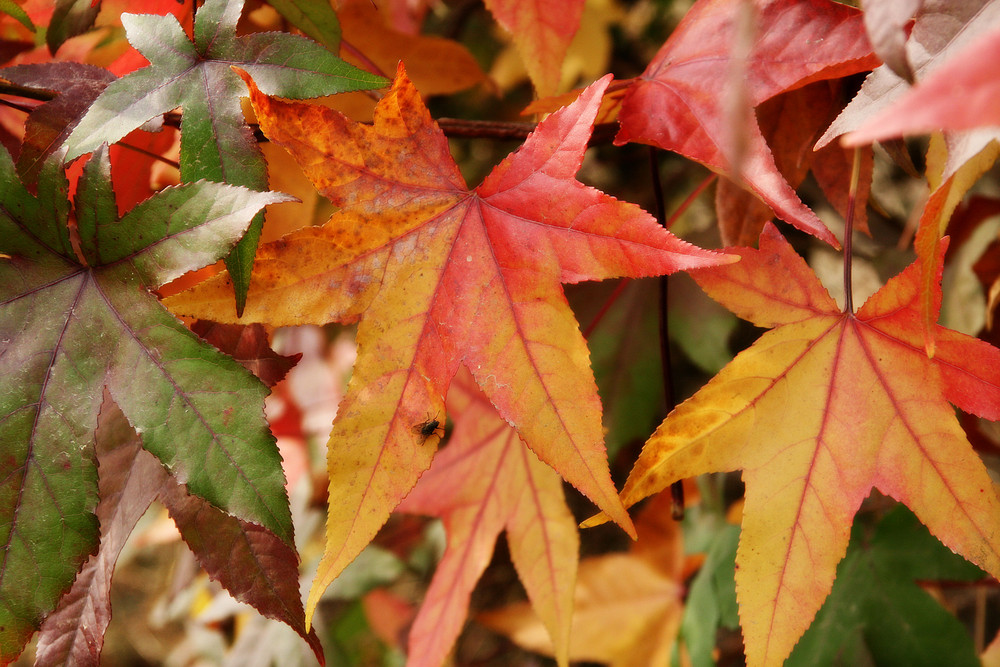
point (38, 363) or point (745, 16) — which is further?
point (38, 363)

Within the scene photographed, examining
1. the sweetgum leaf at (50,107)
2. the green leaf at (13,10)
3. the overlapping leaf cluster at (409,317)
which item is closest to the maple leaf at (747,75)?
the overlapping leaf cluster at (409,317)

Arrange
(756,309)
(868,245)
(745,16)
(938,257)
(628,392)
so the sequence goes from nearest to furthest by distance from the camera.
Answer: (745,16), (938,257), (756,309), (628,392), (868,245)

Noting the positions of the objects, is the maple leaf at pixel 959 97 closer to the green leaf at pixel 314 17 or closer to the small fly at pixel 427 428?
the small fly at pixel 427 428

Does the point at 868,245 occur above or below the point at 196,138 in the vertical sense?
below

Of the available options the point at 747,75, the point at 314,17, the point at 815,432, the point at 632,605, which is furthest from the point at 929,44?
the point at 632,605

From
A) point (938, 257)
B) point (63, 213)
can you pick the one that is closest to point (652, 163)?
point (938, 257)

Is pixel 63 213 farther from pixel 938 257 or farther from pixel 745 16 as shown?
pixel 938 257
